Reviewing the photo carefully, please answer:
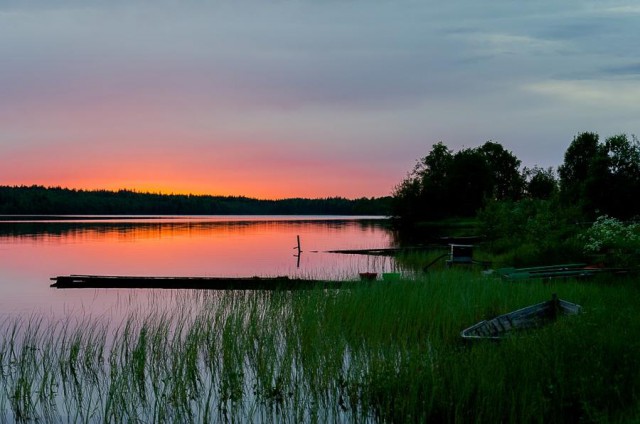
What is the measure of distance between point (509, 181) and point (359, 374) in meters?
128

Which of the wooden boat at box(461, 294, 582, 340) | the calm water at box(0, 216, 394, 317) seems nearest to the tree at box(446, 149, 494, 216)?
the calm water at box(0, 216, 394, 317)

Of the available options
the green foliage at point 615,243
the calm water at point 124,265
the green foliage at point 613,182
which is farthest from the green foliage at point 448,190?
the green foliage at point 615,243

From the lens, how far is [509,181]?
433 feet

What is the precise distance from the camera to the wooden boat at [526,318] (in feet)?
43.7

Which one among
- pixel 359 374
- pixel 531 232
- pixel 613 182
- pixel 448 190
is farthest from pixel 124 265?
pixel 448 190

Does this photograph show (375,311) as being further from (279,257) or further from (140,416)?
(279,257)

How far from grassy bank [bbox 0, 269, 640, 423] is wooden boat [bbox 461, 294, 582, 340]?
95 cm

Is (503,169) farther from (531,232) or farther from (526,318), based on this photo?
(526,318)

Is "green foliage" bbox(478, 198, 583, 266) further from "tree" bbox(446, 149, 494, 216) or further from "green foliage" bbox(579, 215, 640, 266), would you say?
"tree" bbox(446, 149, 494, 216)

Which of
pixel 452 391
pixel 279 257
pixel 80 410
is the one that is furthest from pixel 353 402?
pixel 279 257

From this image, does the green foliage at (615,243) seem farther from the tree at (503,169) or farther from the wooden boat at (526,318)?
the tree at (503,169)

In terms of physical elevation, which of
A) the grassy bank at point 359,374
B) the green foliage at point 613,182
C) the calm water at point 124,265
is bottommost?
the calm water at point 124,265

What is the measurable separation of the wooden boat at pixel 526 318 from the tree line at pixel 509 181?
59.1 meters

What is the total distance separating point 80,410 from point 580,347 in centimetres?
896
